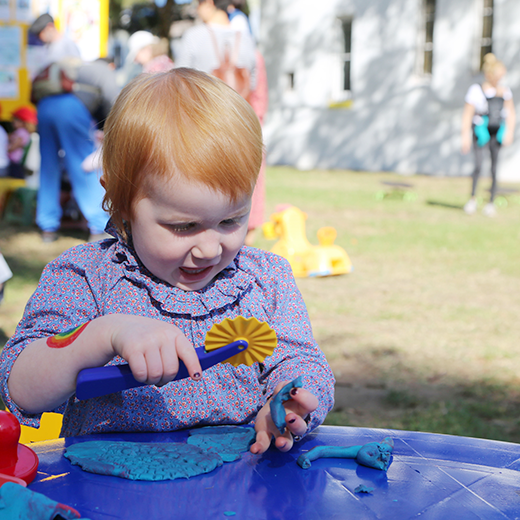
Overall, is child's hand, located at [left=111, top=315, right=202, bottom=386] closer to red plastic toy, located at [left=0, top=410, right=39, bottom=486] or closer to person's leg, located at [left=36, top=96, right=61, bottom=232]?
red plastic toy, located at [left=0, top=410, right=39, bottom=486]

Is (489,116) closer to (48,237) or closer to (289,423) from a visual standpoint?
(48,237)

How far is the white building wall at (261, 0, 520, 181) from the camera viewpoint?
35.6ft

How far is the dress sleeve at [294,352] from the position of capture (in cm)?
113

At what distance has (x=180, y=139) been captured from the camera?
1.03m

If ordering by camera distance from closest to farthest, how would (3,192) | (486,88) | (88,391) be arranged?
(88,391), (3,192), (486,88)

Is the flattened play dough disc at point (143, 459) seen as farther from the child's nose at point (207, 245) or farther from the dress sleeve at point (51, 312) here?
the child's nose at point (207, 245)

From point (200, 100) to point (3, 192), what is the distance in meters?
5.45

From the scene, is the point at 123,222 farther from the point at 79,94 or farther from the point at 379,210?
the point at 379,210

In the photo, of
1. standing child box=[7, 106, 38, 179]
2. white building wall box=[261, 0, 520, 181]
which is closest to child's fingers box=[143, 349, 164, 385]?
standing child box=[7, 106, 38, 179]

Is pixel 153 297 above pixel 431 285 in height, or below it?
above

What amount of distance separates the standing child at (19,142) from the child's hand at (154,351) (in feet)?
19.3

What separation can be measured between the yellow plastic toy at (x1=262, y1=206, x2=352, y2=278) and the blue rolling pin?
3503 millimetres

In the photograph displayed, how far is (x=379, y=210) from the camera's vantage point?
739 cm

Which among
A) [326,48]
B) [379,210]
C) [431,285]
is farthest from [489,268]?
[326,48]
